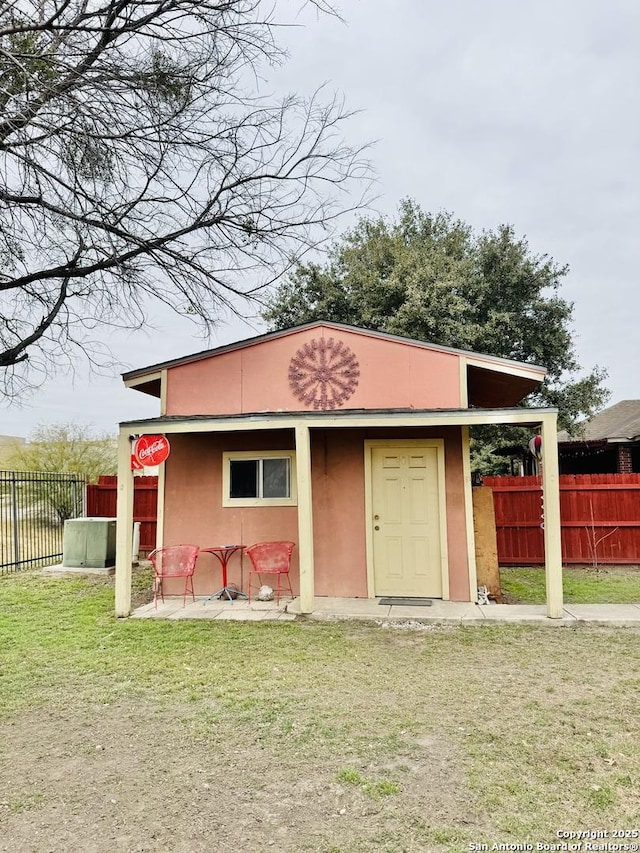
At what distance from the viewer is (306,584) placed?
22.4 feet

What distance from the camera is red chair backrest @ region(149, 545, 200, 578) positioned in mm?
7566

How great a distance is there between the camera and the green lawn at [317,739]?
262cm

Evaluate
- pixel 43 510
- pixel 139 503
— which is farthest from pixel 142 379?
pixel 43 510

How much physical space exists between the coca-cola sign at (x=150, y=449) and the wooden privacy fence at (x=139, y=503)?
17.1 ft

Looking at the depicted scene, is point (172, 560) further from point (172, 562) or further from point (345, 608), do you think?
point (345, 608)

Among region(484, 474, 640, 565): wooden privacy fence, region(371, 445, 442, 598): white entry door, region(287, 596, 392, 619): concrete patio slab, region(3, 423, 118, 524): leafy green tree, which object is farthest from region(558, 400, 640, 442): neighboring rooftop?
region(3, 423, 118, 524): leafy green tree

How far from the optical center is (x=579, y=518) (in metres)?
10.5

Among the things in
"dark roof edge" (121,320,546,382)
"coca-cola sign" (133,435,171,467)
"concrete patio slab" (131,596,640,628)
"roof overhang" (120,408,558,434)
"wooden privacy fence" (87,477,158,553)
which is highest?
"dark roof edge" (121,320,546,382)

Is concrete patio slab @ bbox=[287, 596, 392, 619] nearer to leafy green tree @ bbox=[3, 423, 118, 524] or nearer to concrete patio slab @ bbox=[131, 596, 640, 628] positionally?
concrete patio slab @ bbox=[131, 596, 640, 628]

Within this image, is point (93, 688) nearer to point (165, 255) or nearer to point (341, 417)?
point (341, 417)

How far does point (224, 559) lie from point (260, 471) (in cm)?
136

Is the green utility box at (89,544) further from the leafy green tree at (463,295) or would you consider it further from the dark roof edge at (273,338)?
the leafy green tree at (463,295)

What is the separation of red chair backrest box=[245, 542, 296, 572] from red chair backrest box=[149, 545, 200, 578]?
86cm

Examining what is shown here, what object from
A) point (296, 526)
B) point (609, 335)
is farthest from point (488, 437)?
point (296, 526)
